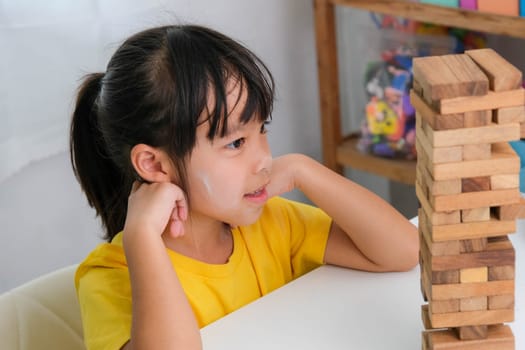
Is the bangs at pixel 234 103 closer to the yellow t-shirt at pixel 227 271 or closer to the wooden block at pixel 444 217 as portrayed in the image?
the yellow t-shirt at pixel 227 271

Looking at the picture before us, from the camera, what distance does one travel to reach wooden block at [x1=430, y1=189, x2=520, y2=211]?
0.78 metres

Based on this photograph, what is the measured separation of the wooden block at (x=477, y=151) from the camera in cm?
77

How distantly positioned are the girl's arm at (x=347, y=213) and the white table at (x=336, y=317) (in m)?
0.04

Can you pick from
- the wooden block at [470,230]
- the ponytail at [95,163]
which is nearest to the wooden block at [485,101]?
the wooden block at [470,230]

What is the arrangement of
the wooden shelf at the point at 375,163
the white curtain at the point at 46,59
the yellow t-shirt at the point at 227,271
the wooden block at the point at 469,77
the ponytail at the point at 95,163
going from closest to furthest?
1. the wooden block at the point at 469,77
2. the yellow t-shirt at the point at 227,271
3. the ponytail at the point at 95,163
4. the white curtain at the point at 46,59
5. the wooden shelf at the point at 375,163

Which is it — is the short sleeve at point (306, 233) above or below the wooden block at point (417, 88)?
below

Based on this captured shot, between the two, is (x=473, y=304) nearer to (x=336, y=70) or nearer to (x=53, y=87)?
(x=53, y=87)

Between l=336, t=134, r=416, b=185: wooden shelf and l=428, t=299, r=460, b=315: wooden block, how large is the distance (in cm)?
137

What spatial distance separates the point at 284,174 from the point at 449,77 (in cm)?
47

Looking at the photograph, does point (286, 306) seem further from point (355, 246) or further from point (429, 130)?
point (429, 130)

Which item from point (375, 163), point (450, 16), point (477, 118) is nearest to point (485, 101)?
point (477, 118)

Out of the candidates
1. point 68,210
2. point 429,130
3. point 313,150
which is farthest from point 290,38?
point 429,130

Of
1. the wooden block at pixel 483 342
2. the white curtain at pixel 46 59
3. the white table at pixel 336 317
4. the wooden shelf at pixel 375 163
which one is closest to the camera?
the wooden block at pixel 483 342

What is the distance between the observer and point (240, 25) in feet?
7.49
